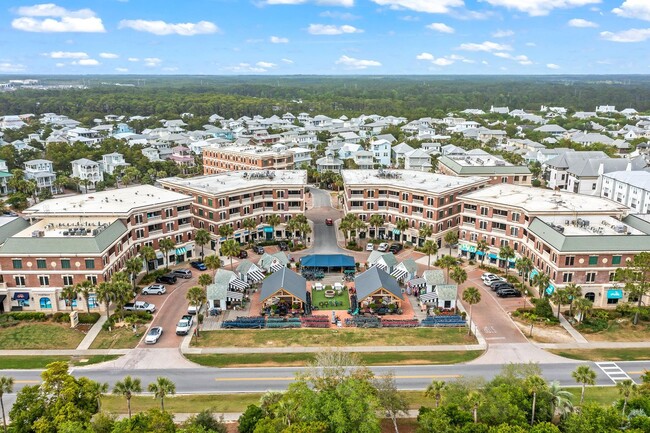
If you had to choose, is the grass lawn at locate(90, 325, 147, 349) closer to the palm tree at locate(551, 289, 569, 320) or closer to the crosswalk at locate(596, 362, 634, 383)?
the palm tree at locate(551, 289, 569, 320)

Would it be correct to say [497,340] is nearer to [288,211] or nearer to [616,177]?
[288,211]

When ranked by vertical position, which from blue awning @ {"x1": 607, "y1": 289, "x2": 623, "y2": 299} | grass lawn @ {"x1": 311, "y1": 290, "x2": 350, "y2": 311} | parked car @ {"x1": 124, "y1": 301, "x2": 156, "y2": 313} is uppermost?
blue awning @ {"x1": 607, "y1": 289, "x2": 623, "y2": 299}

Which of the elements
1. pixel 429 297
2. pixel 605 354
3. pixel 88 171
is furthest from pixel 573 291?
pixel 88 171

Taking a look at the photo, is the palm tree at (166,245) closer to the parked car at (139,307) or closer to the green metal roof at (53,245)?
the green metal roof at (53,245)

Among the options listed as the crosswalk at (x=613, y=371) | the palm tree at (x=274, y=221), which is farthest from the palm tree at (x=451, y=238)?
the crosswalk at (x=613, y=371)

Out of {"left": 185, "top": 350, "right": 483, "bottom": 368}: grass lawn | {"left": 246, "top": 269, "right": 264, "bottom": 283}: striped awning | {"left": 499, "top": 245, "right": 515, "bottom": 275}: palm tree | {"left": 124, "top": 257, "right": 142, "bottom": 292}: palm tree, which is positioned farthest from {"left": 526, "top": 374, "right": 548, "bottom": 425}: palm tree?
{"left": 124, "top": 257, "right": 142, "bottom": 292}: palm tree

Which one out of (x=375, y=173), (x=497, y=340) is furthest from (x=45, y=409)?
(x=375, y=173)

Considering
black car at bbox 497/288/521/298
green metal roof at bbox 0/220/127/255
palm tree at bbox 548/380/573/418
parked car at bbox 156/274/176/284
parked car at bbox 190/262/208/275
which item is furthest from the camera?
parked car at bbox 190/262/208/275

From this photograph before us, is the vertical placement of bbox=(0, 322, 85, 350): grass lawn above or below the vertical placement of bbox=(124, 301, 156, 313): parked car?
below
